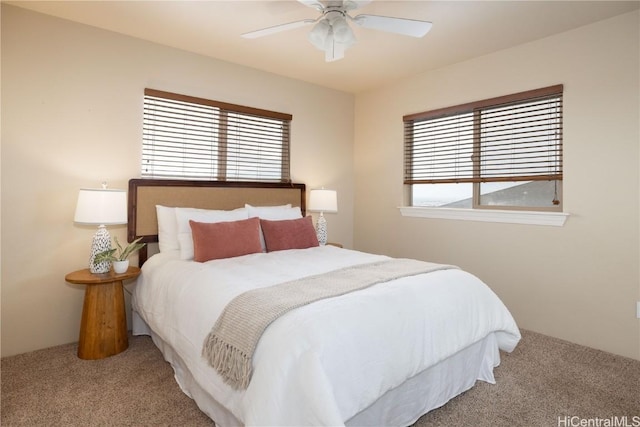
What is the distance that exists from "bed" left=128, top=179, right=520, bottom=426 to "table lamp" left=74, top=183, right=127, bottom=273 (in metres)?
0.36

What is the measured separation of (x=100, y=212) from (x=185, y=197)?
2.75 feet

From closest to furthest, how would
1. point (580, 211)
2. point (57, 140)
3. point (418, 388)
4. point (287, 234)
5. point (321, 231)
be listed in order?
point (418, 388), point (57, 140), point (580, 211), point (287, 234), point (321, 231)

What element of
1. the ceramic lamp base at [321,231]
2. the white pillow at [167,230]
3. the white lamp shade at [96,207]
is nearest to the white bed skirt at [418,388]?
the white pillow at [167,230]

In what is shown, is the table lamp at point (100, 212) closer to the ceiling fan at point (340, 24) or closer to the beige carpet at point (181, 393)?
the beige carpet at point (181, 393)

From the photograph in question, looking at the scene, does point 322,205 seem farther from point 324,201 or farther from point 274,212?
point 274,212

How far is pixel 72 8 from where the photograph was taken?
2.60 metres

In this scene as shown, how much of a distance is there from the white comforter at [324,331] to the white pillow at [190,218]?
245mm

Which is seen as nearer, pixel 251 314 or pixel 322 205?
pixel 251 314

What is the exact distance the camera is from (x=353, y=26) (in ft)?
9.39

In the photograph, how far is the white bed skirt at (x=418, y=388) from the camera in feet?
5.53

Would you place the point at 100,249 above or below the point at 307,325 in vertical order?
above

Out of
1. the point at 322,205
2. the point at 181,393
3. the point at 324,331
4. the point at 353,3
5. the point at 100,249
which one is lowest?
the point at 181,393

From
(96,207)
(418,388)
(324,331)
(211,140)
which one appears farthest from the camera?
(211,140)

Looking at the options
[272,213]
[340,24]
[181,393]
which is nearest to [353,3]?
[340,24]
